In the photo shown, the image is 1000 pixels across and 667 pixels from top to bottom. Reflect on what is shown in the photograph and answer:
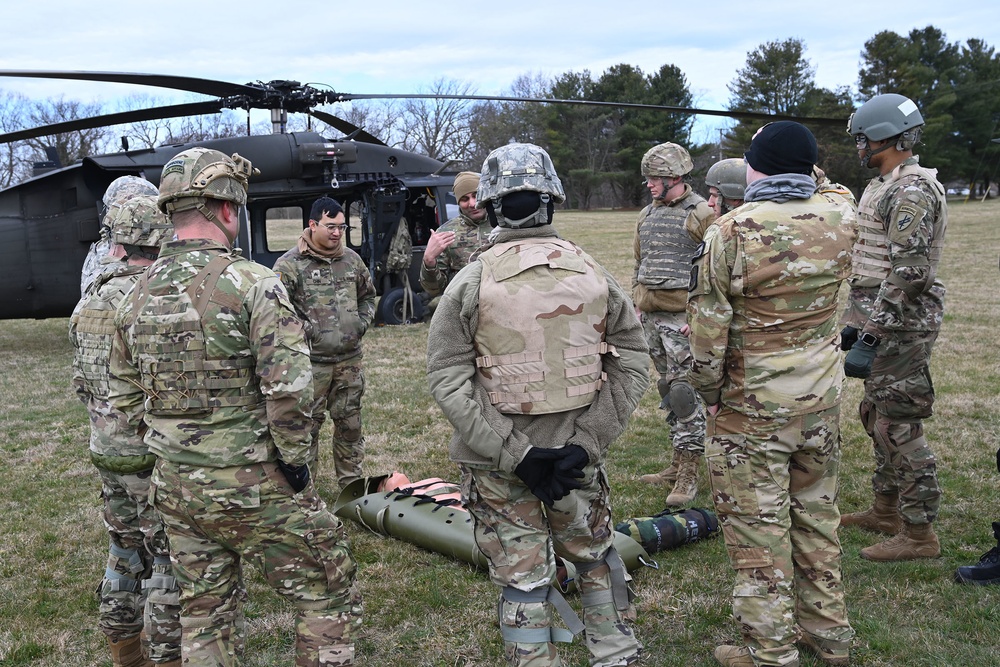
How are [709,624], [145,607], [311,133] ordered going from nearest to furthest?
1. [145,607]
2. [709,624]
3. [311,133]

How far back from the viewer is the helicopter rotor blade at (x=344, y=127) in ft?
34.1

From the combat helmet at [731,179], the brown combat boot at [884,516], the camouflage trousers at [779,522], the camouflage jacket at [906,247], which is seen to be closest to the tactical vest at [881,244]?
the camouflage jacket at [906,247]

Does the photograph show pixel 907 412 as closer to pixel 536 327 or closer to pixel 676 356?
pixel 676 356

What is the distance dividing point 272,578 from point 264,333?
929 mm

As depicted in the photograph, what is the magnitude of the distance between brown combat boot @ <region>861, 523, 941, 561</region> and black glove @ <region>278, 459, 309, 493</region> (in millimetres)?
3263

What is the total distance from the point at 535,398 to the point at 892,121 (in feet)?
8.60

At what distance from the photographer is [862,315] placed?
14.5ft

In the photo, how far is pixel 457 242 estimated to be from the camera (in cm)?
561

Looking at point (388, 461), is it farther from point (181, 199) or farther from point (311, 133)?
point (311, 133)

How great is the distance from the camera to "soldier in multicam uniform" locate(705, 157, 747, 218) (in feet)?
15.4

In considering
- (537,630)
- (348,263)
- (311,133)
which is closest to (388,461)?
(348,263)

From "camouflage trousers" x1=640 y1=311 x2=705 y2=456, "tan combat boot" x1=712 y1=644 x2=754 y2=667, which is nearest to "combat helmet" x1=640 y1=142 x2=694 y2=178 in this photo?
"camouflage trousers" x1=640 y1=311 x2=705 y2=456

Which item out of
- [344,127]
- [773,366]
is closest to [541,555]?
[773,366]

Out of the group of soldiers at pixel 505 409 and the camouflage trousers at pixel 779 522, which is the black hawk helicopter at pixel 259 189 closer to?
the group of soldiers at pixel 505 409
